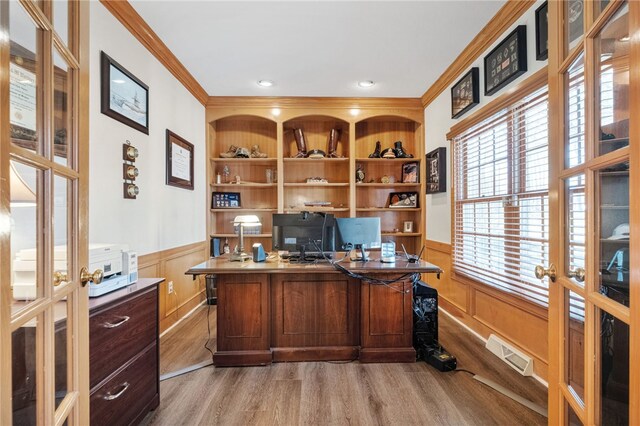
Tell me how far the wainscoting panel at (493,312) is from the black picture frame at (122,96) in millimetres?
3263

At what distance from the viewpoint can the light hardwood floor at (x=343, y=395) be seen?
1796mm

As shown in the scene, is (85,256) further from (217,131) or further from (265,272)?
(217,131)

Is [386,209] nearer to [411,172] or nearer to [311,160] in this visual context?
[411,172]

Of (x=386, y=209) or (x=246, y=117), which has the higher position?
(x=246, y=117)

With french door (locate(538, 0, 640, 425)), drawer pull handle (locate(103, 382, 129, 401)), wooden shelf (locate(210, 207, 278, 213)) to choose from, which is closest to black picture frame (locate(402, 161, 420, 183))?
wooden shelf (locate(210, 207, 278, 213))

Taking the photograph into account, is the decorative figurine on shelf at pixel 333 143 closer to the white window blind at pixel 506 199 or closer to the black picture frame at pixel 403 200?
the black picture frame at pixel 403 200

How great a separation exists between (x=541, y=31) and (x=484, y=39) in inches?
27.3

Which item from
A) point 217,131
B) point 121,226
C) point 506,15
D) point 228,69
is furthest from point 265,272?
point 217,131

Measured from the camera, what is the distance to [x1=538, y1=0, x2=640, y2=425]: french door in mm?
729

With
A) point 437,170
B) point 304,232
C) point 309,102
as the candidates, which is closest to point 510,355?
point 304,232

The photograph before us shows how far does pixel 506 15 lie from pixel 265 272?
271 cm

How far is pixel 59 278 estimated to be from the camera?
3.04 ft

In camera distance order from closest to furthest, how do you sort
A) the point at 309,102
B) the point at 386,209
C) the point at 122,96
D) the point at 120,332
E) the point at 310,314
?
the point at 120,332, the point at 122,96, the point at 310,314, the point at 309,102, the point at 386,209

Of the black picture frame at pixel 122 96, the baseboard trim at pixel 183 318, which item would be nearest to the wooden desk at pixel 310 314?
the baseboard trim at pixel 183 318
